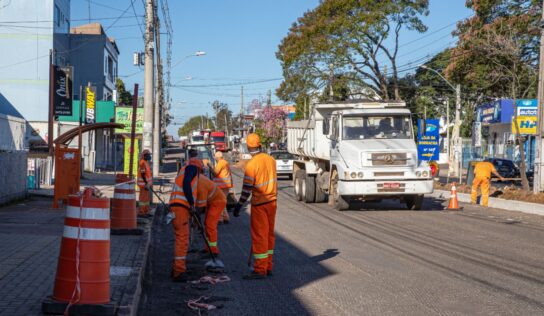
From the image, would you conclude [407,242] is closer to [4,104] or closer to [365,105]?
[365,105]

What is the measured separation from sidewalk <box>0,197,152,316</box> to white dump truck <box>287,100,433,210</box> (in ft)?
20.7

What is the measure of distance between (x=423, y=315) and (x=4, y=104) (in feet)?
76.5

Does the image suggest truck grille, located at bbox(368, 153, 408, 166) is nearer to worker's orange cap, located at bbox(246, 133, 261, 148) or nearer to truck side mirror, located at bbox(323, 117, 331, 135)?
truck side mirror, located at bbox(323, 117, 331, 135)

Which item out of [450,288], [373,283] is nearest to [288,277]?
[373,283]

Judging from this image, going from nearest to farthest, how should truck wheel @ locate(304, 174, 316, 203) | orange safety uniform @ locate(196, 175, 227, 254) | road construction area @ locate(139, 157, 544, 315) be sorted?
road construction area @ locate(139, 157, 544, 315)
orange safety uniform @ locate(196, 175, 227, 254)
truck wheel @ locate(304, 174, 316, 203)

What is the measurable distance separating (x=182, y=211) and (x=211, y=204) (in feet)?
2.60

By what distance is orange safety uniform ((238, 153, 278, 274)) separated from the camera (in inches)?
360

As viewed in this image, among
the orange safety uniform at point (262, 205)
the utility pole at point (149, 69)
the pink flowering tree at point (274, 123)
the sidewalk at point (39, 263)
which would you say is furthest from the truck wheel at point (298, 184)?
the pink flowering tree at point (274, 123)

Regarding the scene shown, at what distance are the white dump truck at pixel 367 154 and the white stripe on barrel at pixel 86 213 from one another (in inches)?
509

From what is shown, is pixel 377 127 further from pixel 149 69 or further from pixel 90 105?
pixel 90 105

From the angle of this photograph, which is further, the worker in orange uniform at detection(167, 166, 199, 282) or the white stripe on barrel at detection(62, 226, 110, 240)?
the worker in orange uniform at detection(167, 166, 199, 282)

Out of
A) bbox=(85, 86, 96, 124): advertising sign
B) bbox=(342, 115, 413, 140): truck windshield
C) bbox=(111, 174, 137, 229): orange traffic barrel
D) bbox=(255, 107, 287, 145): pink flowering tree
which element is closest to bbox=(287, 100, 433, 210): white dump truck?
bbox=(342, 115, 413, 140): truck windshield

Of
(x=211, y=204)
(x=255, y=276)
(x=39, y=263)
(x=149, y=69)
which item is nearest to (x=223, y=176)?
(x=211, y=204)

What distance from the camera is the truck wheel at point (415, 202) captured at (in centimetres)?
1990
